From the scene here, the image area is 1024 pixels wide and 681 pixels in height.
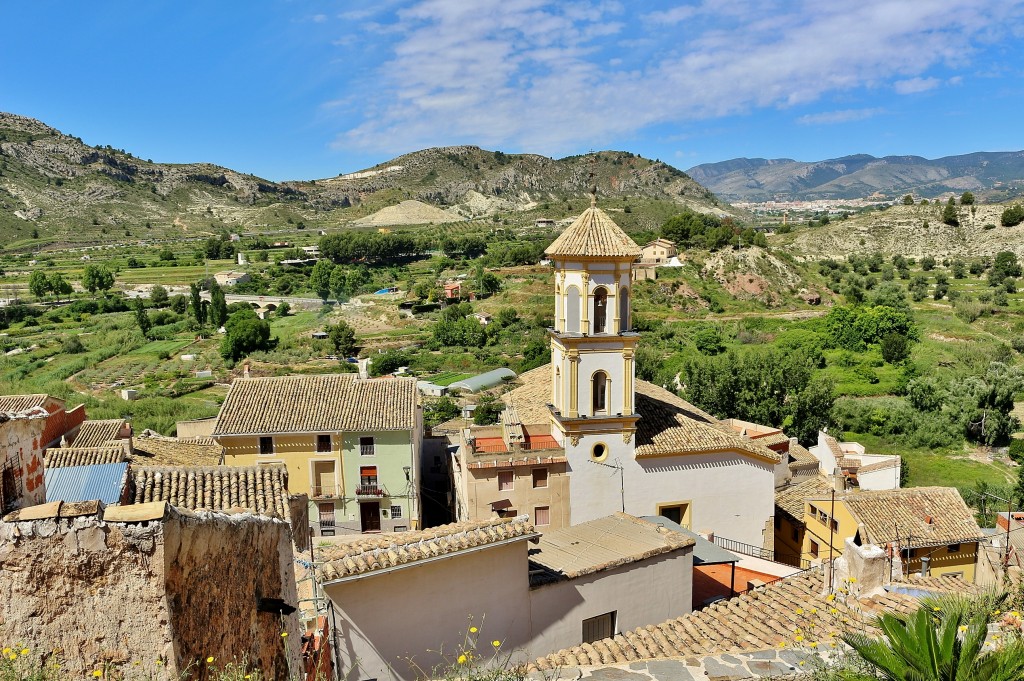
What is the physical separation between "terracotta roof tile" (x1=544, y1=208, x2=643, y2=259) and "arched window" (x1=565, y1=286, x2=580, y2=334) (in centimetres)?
95

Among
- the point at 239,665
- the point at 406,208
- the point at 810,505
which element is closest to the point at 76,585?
the point at 239,665

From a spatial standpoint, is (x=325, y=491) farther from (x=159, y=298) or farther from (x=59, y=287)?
(x=59, y=287)

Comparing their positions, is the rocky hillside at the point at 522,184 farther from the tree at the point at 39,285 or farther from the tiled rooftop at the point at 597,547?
the tiled rooftop at the point at 597,547

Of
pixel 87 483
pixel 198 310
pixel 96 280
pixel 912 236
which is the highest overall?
pixel 912 236

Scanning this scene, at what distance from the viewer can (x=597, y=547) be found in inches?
444

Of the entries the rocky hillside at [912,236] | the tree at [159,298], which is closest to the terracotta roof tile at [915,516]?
the tree at [159,298]

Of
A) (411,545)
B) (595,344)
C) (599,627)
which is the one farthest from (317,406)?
(411,545)

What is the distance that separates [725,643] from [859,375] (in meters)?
42.4

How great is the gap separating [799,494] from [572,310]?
1019 centimetres

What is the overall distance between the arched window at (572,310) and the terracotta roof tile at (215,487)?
1027cm

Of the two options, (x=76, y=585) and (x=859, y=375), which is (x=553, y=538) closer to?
(x=76, y=585)

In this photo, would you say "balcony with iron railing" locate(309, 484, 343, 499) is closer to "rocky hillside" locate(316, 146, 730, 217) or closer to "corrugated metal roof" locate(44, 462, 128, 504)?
"corrugated metal roof" locate(44, 462, 128, 504)

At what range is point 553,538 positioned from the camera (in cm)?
1205

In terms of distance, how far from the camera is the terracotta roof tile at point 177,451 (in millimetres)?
20969
